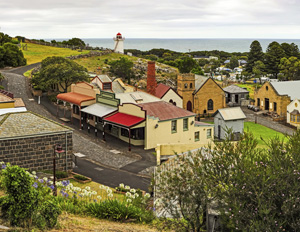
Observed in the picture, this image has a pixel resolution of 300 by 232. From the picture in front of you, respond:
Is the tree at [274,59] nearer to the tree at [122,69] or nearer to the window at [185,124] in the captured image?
the tree at [122,69]

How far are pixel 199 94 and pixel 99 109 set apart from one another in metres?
24.1

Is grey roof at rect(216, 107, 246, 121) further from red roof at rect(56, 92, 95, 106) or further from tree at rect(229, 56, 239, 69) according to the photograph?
tree at rect(229, 56, 239, 69)

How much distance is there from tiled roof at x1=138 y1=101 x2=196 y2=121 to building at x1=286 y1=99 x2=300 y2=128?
24.6 m

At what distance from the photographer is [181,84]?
6438 cm

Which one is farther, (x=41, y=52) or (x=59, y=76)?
(x=41, y=52)

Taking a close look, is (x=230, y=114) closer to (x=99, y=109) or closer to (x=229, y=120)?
(x=229, y=120)

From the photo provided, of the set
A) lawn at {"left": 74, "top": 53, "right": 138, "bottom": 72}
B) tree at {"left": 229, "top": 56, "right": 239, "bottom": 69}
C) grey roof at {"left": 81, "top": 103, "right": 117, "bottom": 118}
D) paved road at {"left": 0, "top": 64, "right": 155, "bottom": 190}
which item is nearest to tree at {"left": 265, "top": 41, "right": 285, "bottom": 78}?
lawn at {"left": 74, "top": 53, "right": 138, "bottom": 72}

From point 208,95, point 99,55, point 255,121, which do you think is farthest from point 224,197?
point 99,55

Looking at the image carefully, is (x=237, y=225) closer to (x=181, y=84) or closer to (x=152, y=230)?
(x=152, y=230)

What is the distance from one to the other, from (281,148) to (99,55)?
312 feet

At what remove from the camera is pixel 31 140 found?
28281 mm

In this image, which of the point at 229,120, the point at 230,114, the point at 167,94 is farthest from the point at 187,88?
the point at 229,120

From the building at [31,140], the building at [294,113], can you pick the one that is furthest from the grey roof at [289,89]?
the building at [31,140]

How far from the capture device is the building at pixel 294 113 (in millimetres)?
61500
